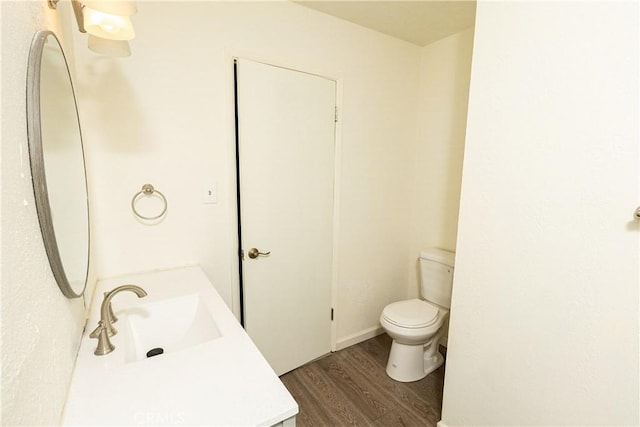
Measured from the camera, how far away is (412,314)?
6.81 feet

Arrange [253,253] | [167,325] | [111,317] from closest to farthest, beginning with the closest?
[111,317] → [167,325] → [253,253]

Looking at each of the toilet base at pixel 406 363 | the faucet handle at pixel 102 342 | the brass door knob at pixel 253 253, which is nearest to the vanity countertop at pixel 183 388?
the faucet handle at pixel 102 342

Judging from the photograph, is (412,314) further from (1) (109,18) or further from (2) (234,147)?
(1) (109,18)

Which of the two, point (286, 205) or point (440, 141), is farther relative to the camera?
point (440, 141)

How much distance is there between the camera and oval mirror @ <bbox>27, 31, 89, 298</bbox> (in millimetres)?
623

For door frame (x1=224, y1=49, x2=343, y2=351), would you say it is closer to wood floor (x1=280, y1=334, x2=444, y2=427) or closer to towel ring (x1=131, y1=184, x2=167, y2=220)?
towel ring (x1=131, y1=184, x2=167, y2=220)

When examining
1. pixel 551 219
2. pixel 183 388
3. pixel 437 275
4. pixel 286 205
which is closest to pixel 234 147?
pixel 286 205

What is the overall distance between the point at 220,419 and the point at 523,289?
1.18 meters

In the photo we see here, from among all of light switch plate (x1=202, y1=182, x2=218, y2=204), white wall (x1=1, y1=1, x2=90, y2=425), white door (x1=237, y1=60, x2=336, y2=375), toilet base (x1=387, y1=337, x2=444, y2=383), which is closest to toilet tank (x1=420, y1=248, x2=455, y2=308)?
toilet base (x1=387, y1=337, x2=444, y2=383)

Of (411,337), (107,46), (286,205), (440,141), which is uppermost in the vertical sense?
(107,46)

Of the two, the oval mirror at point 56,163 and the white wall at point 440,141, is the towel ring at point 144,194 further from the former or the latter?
the white wall at point 440,141

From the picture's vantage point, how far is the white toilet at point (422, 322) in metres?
1.99

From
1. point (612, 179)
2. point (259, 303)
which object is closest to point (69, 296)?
point (259, 303)

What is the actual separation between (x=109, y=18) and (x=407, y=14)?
175cm
